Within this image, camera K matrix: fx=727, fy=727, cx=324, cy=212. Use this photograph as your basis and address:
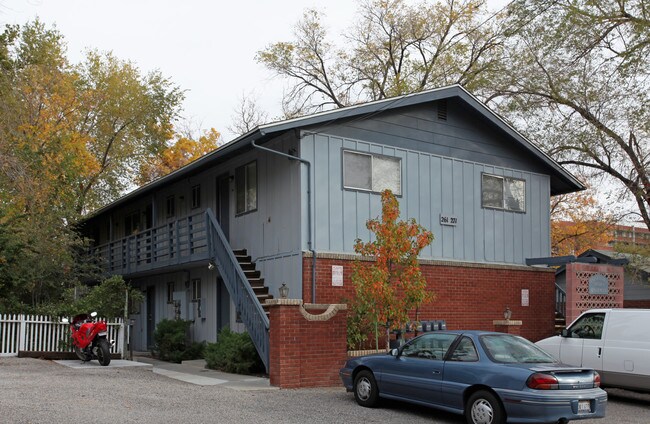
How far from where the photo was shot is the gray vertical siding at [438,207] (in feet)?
55.1

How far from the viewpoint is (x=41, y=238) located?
21359 millimetres

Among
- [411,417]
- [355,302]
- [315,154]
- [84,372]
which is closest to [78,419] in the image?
[411,417]

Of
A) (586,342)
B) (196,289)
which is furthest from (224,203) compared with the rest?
(586,342)

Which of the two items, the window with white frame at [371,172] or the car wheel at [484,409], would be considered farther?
the window with white frame at [371,172]

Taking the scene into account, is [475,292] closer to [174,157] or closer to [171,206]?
[171,206]

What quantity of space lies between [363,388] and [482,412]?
251cm

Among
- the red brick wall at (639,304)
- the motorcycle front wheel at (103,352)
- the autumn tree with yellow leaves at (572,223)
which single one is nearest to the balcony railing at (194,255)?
the motorcycle front wheel at (103,352)

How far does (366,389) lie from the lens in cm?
1190

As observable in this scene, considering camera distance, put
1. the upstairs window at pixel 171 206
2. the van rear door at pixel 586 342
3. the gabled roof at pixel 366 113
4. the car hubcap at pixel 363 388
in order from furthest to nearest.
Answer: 1. the upstairs window at pixel 171 206
2. the gabled roof at pixel 366 113
3. the van rear door at pixel 586 342
4. the car hubcap at pixel 363 388

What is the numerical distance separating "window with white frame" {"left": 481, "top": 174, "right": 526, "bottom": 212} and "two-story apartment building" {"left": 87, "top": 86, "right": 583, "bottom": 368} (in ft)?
0.13

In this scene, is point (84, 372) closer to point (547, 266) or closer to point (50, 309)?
point (50, 309)

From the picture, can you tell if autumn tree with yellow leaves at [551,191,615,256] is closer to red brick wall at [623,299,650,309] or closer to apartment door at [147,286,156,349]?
red brick wall at [623,299,650,309]

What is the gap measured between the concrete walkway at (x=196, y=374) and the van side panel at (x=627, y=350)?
250 inches

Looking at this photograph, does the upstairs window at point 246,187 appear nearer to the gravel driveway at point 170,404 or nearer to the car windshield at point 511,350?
the gravel driveway at point 170,404
